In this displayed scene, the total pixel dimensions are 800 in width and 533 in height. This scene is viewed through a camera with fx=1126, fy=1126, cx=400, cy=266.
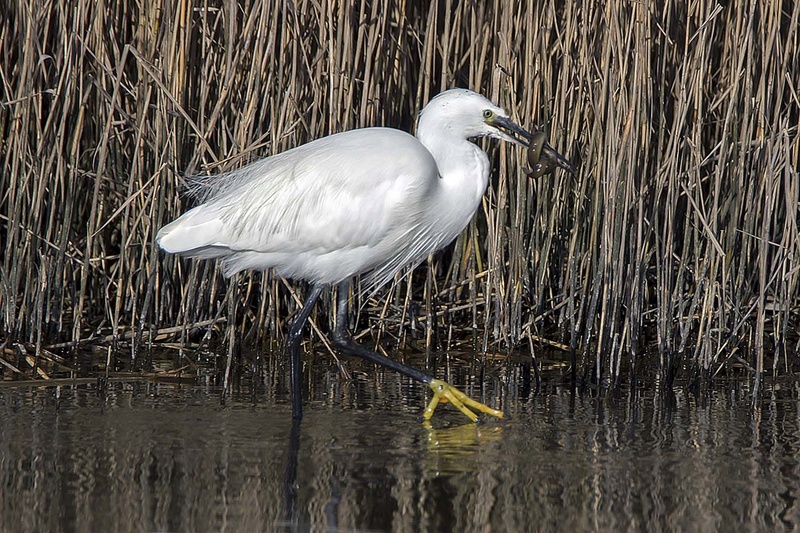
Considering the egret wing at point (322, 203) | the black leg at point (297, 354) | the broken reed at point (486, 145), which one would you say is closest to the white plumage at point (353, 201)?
the egret wing at point (322, 203)

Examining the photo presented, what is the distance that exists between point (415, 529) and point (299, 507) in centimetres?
42

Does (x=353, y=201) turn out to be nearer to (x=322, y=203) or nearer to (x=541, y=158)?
(x=322, y=203)

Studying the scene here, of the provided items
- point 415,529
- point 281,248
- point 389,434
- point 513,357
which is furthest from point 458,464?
point 513,357

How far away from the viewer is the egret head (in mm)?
4996

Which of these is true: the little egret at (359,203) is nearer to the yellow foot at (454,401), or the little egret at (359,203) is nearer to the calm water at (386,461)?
the yellow foot at (454,401)

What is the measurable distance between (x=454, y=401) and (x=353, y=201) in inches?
38.7

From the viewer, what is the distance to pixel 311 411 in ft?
16.1

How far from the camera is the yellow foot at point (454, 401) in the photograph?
4.82 metres

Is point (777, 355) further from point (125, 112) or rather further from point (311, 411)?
point (125, 112)

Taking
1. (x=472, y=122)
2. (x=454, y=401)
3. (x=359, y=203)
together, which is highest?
(x=472, y=122)

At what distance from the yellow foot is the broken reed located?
0.75m

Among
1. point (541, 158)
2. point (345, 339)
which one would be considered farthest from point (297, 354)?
point (541, 158)

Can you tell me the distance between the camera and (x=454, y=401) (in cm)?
489

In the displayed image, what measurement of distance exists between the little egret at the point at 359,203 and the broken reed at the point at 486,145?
495 millimetres
